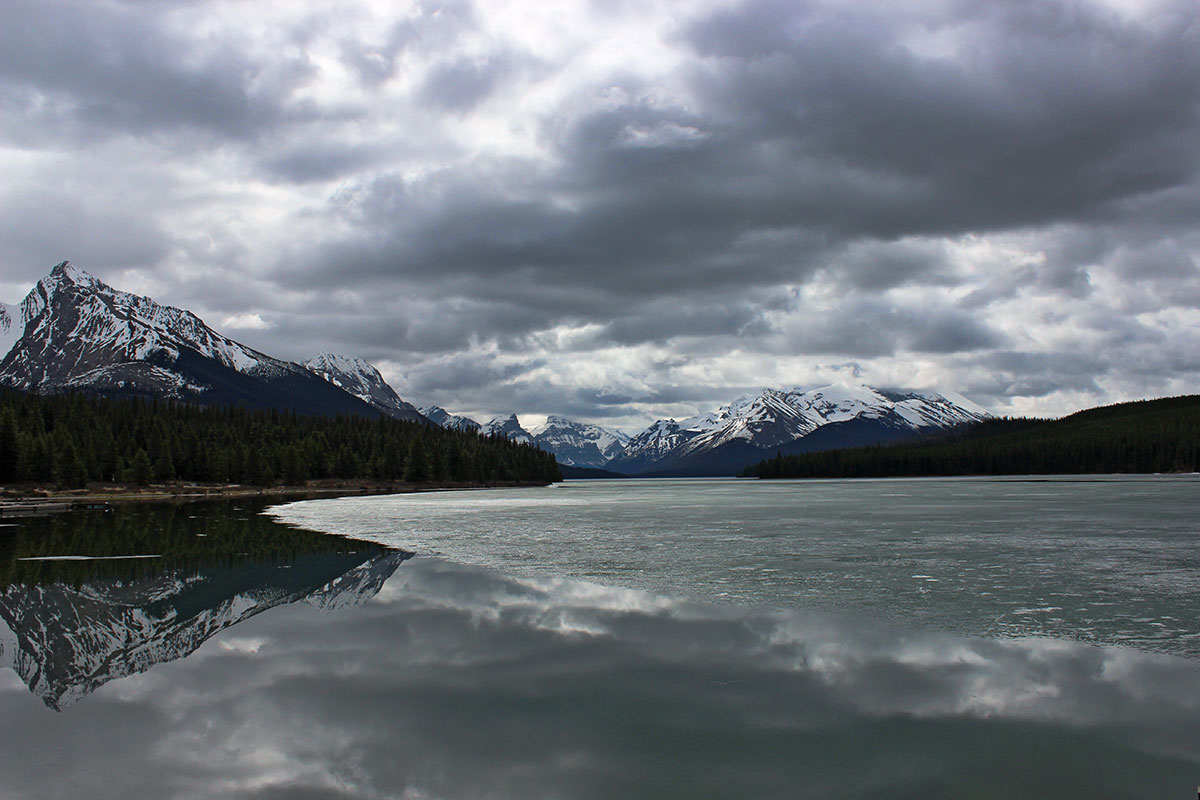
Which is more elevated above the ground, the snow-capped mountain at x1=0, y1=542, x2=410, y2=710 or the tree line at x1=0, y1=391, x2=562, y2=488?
the tree line at x1=0, y1=391, x2=562, y2=488

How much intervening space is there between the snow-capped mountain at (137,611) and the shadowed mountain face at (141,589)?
3 centimetres

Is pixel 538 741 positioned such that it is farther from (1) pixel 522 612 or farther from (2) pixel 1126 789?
(1) pixel 522 612

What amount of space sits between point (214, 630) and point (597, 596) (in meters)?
10.5

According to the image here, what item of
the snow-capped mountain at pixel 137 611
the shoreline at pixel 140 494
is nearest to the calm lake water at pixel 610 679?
the snow-capped mountain at pixel 137 611

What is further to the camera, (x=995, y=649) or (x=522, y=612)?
(x=522, y=612)

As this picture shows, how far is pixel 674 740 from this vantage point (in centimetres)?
1114

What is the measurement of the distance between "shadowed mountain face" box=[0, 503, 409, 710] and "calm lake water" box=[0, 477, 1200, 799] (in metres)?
0.15

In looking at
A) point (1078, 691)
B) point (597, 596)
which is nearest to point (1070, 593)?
point (1078, 691)

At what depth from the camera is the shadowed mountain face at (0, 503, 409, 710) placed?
1652 cm

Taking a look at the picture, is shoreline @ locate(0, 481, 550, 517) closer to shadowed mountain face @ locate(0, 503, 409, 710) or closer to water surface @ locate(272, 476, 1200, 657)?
shadowed mountain face @ locate(0, 503, 409, 710)

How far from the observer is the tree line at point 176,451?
115000 mm

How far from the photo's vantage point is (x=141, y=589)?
25484mm

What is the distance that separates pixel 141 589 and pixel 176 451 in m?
134

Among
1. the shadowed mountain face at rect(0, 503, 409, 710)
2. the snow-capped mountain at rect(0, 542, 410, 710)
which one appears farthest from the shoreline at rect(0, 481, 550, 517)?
the snow-capped mountain at rect(0, 542, 410, 710)
